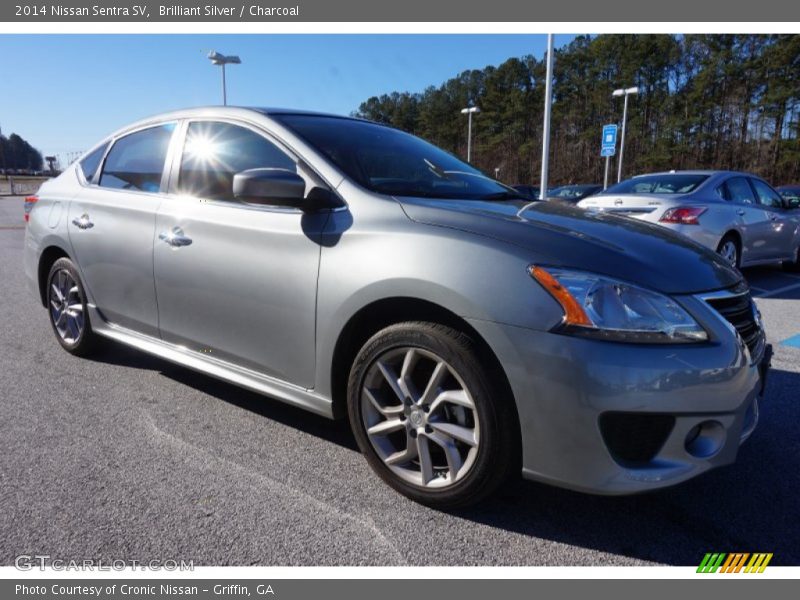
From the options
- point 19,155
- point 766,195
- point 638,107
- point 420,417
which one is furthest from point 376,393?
point 19,155

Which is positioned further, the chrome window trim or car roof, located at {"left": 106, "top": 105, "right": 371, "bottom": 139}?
car roof, located at {"left": 106, "top": 105, "right": 371, "bottom": 139}

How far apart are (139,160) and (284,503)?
95.0 inches

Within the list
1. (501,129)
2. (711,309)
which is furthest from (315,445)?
(501,129)

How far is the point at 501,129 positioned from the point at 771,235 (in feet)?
191

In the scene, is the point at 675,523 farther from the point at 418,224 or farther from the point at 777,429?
the point at 418,224

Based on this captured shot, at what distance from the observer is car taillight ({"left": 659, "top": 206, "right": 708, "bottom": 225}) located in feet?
22.3

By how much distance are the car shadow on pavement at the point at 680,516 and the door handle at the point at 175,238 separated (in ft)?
6.26

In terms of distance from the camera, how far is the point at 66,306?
4082mm

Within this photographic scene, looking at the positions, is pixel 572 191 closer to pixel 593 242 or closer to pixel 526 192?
pixel 526 192

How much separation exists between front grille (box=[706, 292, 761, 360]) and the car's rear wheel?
535cm

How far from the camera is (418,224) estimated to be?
2.26 meters

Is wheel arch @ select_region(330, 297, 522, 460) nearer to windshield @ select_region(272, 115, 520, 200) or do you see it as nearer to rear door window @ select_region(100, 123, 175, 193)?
windshield @ select_region(272, 115, 520, 200)

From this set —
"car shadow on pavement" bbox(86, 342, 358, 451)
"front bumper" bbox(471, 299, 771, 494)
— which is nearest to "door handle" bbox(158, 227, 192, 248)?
"car shadow on pavement" bbox(86, 342, 358, 451)

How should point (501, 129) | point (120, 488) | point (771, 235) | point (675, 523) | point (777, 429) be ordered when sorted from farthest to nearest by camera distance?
point (501, 129) < point (771, 235) < point (777, 429) < point (120, 488) < point (675, 523)
